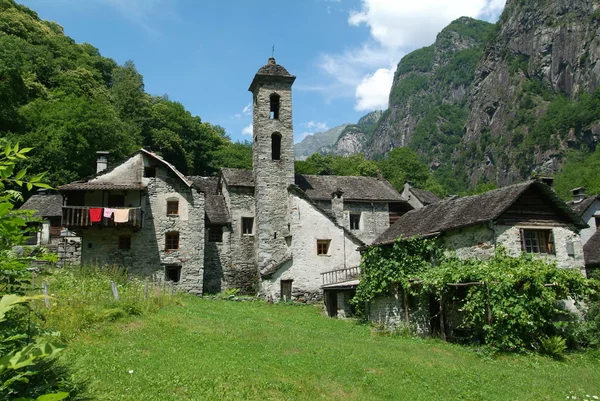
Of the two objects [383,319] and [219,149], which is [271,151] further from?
[219,149]

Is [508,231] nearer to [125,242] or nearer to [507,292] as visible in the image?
[507,292]

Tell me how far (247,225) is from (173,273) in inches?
263

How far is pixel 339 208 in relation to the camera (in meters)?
38.9

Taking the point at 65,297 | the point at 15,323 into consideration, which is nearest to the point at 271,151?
the point at 65,297

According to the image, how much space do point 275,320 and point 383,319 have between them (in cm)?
539

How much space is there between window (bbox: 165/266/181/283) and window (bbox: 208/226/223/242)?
145 inches

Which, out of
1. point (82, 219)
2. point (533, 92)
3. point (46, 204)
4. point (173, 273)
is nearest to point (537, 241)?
point (173, 273)

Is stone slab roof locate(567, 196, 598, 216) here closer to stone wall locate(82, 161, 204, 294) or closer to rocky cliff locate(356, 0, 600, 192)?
stone wall locate(82, 161, 204, 294)

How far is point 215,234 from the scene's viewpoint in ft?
118

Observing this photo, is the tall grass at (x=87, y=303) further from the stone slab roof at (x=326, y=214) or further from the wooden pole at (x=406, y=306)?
the stone slab roof at (x=326, y=214)

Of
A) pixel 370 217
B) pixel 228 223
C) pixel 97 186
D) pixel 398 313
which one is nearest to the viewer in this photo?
pixel 398 313

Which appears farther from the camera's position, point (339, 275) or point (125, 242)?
point (125, 242)

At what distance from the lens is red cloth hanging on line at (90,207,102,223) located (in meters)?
30.4

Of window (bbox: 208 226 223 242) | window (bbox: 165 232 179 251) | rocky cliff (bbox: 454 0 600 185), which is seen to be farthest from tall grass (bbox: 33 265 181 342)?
rocky cliff (bbox: 454 0 600 185)
